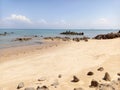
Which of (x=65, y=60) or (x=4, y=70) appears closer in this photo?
(x=4, y=70)

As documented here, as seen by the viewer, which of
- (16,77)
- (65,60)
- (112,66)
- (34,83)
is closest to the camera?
(34,83)

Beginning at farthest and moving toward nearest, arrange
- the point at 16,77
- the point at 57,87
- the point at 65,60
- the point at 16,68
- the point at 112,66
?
the point at 65,60
the point at 16,68
the point at 112,66
the point at 16,77
the point at 57,87

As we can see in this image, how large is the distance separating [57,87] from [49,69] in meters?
2.68

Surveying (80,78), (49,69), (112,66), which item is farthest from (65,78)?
(112,66)

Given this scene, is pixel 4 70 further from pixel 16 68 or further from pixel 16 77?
pixel 16 77

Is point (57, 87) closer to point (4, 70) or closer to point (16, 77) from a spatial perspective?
point (16, 77)

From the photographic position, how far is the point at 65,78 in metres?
7.73

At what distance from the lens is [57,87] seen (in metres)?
6.67

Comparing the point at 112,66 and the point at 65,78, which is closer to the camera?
the point at 65,78

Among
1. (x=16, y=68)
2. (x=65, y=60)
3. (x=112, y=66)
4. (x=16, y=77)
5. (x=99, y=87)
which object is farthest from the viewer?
(x=65, y=60)

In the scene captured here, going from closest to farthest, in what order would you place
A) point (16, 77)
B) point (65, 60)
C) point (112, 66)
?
point (16, 77)
point (112, 66)
point (65, 60)

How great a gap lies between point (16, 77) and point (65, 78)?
2102 mm

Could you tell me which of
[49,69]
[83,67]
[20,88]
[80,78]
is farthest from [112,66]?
[20,88]

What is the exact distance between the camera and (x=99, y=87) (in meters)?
6.21
